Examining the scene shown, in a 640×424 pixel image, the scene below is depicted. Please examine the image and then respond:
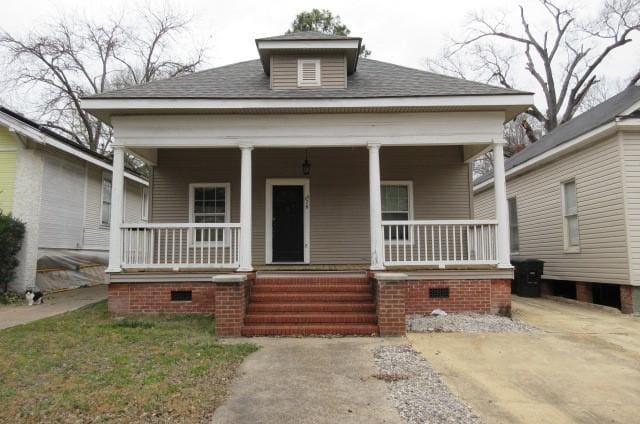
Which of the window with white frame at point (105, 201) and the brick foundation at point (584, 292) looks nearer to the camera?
the brick foundation at point (584, 292)

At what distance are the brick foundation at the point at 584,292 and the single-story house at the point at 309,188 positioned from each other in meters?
3.17

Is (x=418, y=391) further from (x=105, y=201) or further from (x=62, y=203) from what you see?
(x=105, y=201)

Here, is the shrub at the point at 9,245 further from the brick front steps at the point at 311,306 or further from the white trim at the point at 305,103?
the brick front steps at the point at 311,306

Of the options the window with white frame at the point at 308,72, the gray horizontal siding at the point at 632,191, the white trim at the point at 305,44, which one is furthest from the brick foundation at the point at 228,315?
the gray horizontal siding at the point at 632,191

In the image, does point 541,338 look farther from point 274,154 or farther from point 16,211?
point 16,211

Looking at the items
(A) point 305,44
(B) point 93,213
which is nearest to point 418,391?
(A) point 305,44

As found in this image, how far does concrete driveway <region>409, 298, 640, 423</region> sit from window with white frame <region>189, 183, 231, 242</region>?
18.3 feet

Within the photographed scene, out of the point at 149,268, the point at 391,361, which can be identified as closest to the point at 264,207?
the point at 149,268

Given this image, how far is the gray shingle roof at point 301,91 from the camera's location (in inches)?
322

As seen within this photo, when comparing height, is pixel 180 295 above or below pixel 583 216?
below

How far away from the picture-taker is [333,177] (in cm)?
1046

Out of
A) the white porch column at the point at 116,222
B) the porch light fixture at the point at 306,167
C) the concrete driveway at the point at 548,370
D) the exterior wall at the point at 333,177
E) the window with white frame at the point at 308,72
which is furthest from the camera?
the exterior wall at the point at 333,177

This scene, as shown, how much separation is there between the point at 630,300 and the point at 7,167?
45.8ft

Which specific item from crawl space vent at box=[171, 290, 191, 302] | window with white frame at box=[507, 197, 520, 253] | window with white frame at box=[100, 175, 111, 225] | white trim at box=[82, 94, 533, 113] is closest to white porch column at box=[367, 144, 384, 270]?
white trim at box=[82, 94, 533, 113]
